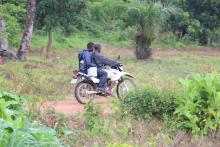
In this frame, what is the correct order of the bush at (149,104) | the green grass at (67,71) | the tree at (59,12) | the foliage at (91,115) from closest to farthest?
the foliage at (91,115) < the bush at (149,104) < the green grass at (67,71) < the tree at (59,12)

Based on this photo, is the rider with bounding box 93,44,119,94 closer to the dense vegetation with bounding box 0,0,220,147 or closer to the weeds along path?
the weeds along path

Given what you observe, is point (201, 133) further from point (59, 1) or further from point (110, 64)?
point (59, 1)

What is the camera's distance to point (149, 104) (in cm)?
827

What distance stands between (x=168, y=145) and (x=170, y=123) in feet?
4.31

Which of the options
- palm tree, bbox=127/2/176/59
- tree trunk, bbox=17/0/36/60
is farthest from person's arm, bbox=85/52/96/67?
palm tree, bbox=127/2/176/59

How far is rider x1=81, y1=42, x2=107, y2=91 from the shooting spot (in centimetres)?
1160

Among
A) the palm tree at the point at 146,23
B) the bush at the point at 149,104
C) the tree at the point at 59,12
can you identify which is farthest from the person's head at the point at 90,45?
the palm tree at the point at 146,23

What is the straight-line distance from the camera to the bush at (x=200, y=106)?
23.9ft

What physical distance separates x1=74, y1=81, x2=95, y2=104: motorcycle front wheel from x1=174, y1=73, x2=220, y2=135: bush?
444 cm

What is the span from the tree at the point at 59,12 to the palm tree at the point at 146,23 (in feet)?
8.56

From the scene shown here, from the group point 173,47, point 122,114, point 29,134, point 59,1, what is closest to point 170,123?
point 122,114

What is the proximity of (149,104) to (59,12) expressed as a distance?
1536 cm

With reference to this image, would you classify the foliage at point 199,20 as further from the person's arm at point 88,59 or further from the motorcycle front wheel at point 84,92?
the person's arm at point 88,59

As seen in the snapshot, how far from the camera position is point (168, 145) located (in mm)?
6297
